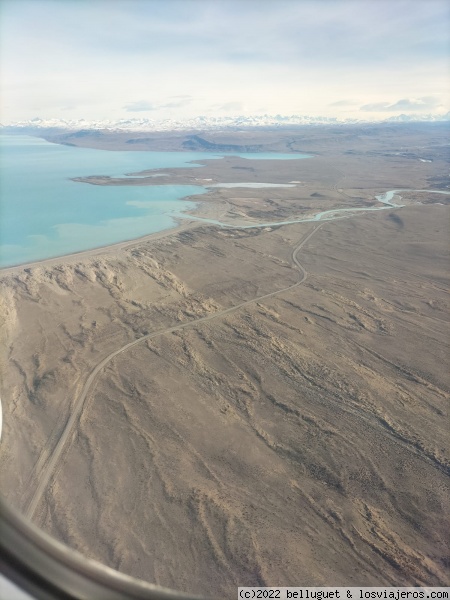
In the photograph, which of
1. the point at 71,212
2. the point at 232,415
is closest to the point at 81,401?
the point at 232,415

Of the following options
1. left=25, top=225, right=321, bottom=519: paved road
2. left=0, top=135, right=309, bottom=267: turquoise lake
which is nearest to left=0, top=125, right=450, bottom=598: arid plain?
left=25, top=225, right=321, bottom=519: paved road

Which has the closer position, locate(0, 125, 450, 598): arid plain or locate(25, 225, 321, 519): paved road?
locate(0, 125, 450, 598): arid plain

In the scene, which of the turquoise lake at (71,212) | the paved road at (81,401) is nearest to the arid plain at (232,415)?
the paved road at (81,401)

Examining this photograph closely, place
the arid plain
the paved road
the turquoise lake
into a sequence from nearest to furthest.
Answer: the arid plain
the paved road
the turquoise lake

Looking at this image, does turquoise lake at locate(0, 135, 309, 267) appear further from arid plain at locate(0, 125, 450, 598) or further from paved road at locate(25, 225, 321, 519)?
paved road at locate(25, 225, 321, 519)

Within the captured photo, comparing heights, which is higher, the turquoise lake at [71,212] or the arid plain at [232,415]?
the turquoise lake at [71,212]

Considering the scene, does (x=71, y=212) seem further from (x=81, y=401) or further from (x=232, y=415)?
(x=232, y=415)

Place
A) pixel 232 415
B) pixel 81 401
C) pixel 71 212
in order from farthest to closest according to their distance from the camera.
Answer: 1. pixel 71 212
2. pixel 81 401
3. pixel 232 415

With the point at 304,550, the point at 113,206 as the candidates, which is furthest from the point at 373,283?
the point at 113,206

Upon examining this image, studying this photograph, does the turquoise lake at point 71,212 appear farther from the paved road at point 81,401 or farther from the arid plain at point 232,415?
the paved road at point 81,401
